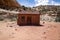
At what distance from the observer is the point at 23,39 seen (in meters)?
12.5

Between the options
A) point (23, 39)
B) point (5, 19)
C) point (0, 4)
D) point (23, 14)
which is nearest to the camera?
point (23, 39)

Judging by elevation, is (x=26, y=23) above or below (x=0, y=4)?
below

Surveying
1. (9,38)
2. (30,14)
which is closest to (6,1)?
(30,14)

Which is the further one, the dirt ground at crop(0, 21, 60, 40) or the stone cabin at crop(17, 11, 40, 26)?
the stone cabin at crop(17, 11, 40, 26)

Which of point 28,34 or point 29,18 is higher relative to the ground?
point 29,18

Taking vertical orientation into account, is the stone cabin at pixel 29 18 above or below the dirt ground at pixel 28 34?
above

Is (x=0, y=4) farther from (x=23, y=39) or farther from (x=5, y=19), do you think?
(x=23, y=39)

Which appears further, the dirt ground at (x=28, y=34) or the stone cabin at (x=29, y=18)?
the stone cabin at (x=29, y=18)

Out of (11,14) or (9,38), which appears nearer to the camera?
(9,38)

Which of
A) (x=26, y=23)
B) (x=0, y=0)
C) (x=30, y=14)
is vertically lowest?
(x=26, y=23)

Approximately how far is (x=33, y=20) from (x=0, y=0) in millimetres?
24039

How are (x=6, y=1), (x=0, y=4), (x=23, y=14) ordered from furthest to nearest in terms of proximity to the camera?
(x=6, y=1) < (x=0, y=4) < (x=23, y=14)

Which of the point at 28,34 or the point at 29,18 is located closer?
the point at 28,34

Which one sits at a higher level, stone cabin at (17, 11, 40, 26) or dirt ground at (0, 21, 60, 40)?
stone cabin at (17, 11, 40, 26)
